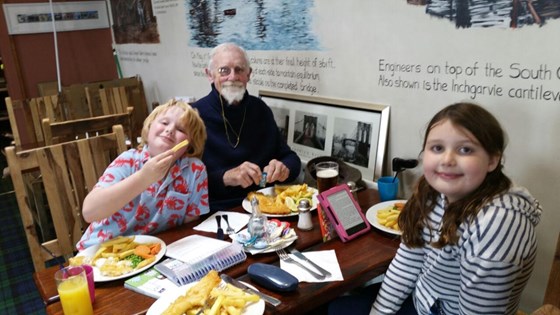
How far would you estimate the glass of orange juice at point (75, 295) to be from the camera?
967 mm

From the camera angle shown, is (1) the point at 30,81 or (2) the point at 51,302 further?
(1) the point at 30,81


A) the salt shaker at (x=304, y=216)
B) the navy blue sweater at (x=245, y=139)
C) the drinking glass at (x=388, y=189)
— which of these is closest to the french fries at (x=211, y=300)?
the salt shaker at (x=304, y=216)

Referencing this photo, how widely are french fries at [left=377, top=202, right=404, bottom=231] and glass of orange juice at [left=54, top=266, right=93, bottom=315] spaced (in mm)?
870

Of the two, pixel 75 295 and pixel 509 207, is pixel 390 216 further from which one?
pixel 75 295

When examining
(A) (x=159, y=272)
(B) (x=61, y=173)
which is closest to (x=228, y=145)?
(B) (x=61, y=173)

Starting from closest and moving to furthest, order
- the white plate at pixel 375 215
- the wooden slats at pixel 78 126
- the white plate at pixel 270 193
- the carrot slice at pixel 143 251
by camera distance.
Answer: the carrot slice at pixel 143 251 < the white plate at pixel 375 215 < the white plate at pixel 270 193 < the wooden slats at pixel 78 126

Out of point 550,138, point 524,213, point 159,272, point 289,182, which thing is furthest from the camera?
point 289,182

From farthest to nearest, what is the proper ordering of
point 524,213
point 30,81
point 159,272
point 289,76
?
A: 1. point 30,81
2. point 289,76
3. point 159,272
4. point 524,213

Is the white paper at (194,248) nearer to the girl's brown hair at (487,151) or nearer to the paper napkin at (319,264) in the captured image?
the paper napkin at (319,264)

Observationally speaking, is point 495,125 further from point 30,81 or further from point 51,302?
point 30,81

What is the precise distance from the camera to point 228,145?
1990mm

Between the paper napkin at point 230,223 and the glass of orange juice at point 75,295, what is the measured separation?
46 cm

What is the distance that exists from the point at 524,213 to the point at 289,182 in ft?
3.59

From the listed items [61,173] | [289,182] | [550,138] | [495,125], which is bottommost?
[289,182]
